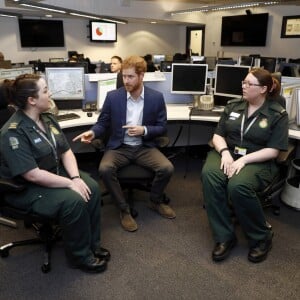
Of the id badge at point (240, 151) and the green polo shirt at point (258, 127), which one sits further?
the id badge at point (240, 151)

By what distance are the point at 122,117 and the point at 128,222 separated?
796 mm

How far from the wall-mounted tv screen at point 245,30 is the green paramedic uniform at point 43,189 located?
8.42 m

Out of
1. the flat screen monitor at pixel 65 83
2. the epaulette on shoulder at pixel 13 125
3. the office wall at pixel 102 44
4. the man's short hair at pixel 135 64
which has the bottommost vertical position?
the epaulette on shoulder at pixel 13 125

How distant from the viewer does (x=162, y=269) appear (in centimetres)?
200

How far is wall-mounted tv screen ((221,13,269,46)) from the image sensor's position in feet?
29.1

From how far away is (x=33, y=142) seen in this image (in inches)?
69.7

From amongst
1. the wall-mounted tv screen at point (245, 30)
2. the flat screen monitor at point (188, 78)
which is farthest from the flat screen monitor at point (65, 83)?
the wall-mounted tv screen at point (245, 30)

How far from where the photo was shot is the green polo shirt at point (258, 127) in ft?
6.98

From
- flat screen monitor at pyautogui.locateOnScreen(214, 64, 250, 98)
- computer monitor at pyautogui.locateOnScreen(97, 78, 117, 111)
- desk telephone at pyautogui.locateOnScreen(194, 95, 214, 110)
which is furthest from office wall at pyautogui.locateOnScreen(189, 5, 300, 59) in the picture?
computer monitor at pyautogui.locateOnScreen(97, 78, 117, 111)

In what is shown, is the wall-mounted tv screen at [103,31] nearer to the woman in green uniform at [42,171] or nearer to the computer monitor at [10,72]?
the computer monitor at [10,72]

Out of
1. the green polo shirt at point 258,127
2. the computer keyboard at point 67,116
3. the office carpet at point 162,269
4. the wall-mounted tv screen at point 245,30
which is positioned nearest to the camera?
the office carpet at point 162,269

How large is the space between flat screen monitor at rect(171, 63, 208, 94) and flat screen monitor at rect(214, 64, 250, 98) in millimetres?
139

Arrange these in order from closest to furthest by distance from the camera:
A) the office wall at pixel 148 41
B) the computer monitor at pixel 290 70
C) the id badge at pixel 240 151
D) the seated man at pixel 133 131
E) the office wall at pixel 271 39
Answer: the id badge at pixel 240 151
the seated man at pixel 133 131
the computer monitor at pixel 290 70
the office wall at pixel 271 39
the office wall at pixel 148 41

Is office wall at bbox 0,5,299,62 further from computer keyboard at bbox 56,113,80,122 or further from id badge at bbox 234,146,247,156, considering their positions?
id badge at bbox 234,146,247,156
